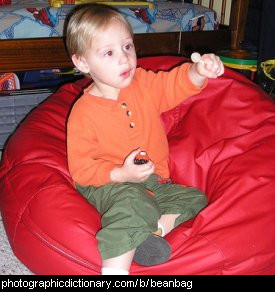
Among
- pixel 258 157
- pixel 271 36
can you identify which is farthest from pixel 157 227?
pixel 271 36

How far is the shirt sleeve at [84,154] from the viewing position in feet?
3.81

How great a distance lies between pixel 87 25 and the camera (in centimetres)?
115

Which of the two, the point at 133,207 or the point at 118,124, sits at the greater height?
the point at 118,124

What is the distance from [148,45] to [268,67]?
0.60 metres

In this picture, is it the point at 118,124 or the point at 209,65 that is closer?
the point at 209,65

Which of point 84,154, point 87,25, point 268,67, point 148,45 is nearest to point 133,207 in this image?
point 84,154

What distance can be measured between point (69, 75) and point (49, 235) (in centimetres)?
123

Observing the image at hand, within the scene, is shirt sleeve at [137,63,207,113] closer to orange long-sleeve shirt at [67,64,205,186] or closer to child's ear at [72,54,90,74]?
orange long-sleeve shirt at [67,64,205,186]

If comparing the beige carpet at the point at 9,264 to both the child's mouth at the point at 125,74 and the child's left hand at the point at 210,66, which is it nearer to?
the child's mouth at the point at 125,74

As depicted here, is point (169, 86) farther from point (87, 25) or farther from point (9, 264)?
point (9, 264)

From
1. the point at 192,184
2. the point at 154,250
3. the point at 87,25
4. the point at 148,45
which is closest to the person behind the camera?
the point at 154,250

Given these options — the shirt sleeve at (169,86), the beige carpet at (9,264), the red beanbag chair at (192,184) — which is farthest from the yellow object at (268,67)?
the beige carpet at (9,264)

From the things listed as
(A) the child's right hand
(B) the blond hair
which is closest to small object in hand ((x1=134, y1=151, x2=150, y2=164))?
(A) the child's right hand

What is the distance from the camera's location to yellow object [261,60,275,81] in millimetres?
1867
